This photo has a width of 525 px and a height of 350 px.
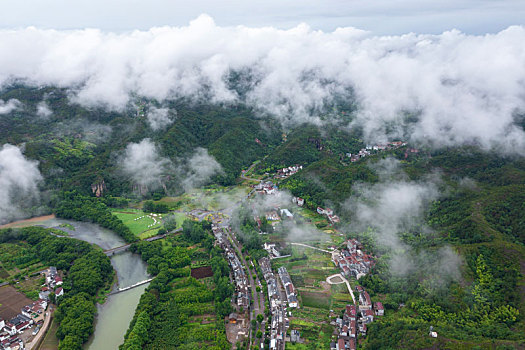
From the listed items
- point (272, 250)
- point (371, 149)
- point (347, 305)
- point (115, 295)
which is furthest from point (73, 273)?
point (371, 149)

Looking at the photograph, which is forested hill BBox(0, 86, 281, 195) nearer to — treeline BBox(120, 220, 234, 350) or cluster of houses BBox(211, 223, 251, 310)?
cluster of houses BBox(211, 223, 251, 310)

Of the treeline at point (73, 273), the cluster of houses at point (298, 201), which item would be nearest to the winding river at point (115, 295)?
the treeline at point (73, 273)

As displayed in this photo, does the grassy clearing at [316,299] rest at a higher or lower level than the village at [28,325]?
lower

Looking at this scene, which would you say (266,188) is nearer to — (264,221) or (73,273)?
(264,221)

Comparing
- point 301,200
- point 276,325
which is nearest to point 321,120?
point 301,200

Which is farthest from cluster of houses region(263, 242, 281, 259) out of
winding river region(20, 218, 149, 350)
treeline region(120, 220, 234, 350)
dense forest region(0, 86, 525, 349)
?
winding river region(20, 218, 149, 350)

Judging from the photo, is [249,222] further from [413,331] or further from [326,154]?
[326,154]

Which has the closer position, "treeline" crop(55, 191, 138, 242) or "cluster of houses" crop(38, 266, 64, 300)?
"cluster of houses" crop(38, 266, 64, 300)

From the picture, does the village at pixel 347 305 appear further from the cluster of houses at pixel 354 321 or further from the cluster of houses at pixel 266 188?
the cluster of houses at pixel 266 188
